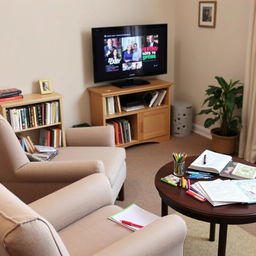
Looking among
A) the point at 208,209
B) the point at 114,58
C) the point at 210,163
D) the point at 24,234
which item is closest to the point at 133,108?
the point at 114,58

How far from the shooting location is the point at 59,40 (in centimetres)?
368

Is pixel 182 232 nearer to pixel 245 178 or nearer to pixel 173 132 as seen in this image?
pixel 245 178

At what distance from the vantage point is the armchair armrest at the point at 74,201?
5.99 ft

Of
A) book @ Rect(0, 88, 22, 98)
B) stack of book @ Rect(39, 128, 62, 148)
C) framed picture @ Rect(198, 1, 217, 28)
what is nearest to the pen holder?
stack of book @ Rect(39, 128, 62, 148)

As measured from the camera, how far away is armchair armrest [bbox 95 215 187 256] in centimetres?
145

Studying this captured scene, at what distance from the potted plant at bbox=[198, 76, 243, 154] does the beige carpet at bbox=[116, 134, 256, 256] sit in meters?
0.31

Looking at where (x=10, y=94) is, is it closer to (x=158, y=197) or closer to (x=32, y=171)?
(x=32, y=171)

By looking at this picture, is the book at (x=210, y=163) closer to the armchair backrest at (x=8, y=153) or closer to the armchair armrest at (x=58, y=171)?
the armchair armrest at (x=58, y=171)

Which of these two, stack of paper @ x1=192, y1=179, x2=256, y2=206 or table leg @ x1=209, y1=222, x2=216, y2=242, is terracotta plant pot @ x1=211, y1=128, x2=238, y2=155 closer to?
Result: table leg @ x1=209, y1=222, x2=216, y2=242

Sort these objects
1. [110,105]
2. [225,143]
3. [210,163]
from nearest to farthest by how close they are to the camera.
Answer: [210,163]
[225,143]
[110,105]

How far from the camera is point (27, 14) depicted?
3.44 metres

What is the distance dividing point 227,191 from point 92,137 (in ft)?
4.53

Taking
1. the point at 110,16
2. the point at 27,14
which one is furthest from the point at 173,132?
the point at 27,14

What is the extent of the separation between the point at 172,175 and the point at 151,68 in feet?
7.07
